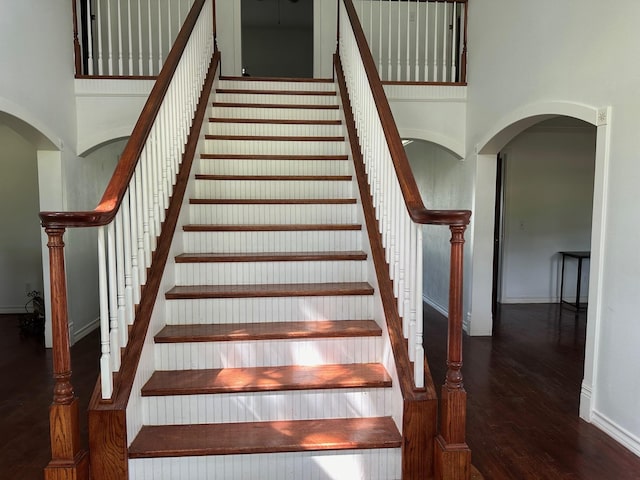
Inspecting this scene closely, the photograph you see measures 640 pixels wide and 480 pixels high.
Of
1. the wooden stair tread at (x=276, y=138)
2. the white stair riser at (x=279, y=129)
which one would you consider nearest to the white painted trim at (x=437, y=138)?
the white stair riser at (x=279, y=129)

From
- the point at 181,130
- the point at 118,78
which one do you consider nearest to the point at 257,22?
the point at 118,78

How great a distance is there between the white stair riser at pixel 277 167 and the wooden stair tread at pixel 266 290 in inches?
48.7

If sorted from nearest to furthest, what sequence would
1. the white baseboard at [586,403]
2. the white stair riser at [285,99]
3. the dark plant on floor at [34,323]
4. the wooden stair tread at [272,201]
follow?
the white baseboard at [586,403], the wooden stair tread at [272,201], the white stair riser at [285,99], the dark plant on floor at [34,323]

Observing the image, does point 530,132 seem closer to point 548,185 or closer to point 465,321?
point 548,185

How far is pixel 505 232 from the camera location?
21.3 feet

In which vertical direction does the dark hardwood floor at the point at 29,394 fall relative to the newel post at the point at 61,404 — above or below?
below

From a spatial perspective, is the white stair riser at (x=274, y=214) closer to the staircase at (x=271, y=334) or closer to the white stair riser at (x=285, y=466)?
the staircase at (x=271, y=334)

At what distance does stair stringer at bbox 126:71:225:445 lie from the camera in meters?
2.03

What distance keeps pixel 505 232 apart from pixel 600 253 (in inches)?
149

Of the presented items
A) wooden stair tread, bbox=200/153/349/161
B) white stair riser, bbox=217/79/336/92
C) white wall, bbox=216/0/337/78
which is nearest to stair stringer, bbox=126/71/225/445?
wooden stair tread, bbox=200/153/349/161

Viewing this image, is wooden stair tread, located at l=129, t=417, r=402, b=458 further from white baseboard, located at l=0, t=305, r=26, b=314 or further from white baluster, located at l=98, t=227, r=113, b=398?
white baseboard, located at l=0, t=305, r=26, b=314

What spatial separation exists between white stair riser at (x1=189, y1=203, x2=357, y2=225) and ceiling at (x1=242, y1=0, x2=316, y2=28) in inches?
239

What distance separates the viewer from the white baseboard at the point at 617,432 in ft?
8.34

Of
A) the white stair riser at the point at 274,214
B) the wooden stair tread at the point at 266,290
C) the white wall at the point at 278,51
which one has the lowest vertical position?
the wooden stair tread at the point at 266,290
